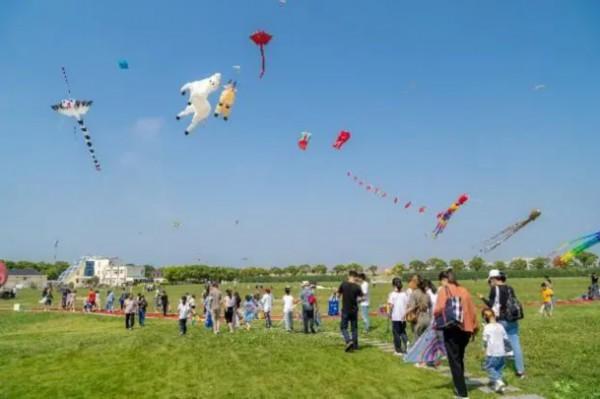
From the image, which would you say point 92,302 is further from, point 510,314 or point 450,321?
point 450,321

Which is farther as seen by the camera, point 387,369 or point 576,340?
point 576,340

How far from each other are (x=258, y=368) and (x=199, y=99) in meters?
9.16

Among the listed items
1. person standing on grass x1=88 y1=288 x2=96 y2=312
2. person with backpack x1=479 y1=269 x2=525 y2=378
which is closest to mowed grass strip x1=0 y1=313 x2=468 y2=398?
person with backpack x1=479 y1=269 x2=525 y2=378

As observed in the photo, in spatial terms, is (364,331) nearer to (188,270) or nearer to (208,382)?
(208,382)

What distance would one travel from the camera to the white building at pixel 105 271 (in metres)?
163

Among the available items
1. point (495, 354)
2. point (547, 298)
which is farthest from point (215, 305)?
point (547, 298)

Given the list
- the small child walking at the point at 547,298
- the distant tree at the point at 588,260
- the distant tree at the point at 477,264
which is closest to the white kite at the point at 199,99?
the small child walking at the point at 547,298

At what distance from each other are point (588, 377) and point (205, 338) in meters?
12.4

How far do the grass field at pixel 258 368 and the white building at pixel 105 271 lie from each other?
14803cm

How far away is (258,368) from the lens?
11.8m

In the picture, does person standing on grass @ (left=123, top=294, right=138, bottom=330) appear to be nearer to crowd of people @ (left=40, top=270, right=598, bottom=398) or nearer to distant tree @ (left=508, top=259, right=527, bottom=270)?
crowd of people @ (left=40, top=270, right=598, bottom=398)

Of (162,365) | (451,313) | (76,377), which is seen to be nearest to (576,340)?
(451,313)

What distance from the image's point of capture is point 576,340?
587 inches

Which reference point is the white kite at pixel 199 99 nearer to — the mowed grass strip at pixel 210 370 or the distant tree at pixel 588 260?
the mowed grass strip at pixel 210 370
